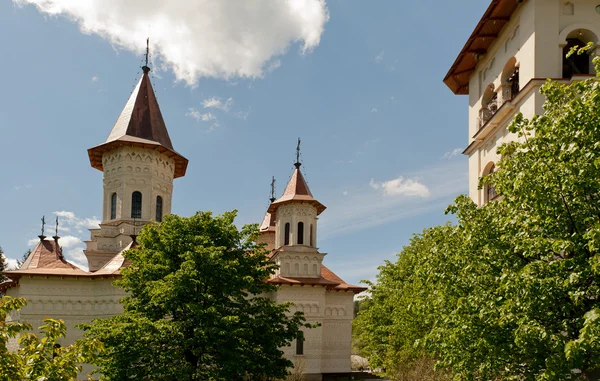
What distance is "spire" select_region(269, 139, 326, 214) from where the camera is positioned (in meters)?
32.8

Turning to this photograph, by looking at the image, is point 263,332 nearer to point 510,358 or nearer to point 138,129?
point 510,358

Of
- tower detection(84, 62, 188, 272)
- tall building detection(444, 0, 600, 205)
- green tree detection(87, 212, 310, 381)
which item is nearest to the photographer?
tall building detection(444, 0, 600, 205)

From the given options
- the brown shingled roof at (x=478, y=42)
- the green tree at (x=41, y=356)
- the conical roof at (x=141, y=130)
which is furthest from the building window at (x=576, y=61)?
the conical roof at (x=141, y=130)

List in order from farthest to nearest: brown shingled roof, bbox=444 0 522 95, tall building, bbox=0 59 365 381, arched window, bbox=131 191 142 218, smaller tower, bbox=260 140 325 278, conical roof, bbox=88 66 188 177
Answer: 1. conical roof, bbox=88 66 188 177
2. arched window, bbox=131 191 142 218
3. smaller tower, bbox=260 140 325 278
4. tall building, bbox=0 59 365 381
5. brown shingled roof, bbox=444 0 522 95

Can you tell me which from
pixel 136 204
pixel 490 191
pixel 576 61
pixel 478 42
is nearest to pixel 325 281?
pixel 136 204

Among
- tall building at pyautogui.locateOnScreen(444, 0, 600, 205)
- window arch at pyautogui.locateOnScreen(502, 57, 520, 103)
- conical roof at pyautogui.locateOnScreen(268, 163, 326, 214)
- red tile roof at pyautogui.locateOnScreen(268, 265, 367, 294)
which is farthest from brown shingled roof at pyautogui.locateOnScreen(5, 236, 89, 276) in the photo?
window arch at pyautogui.locateOnScreen(502, 57, 520, 103)

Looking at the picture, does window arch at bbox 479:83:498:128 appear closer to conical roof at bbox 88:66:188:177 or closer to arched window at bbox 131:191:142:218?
conical roof at bbox 88:66:188:177

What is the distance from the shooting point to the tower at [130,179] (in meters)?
33.3

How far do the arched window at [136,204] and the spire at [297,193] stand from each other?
8036 millimetres

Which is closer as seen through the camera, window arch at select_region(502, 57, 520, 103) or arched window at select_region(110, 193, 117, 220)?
window arch at select_region(502, 57, 520, 103)

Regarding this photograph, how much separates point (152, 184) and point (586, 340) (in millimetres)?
29590

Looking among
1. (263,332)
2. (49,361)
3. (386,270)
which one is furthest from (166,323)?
(386,270)

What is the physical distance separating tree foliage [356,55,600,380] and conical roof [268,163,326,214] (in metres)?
20.3

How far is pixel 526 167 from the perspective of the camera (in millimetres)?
10359
